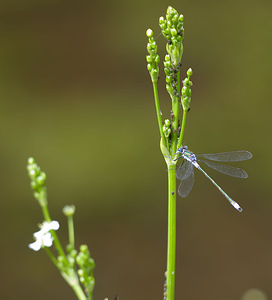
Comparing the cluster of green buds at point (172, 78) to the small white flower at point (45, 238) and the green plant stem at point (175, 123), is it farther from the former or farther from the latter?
the small white flower at point (45, 238)

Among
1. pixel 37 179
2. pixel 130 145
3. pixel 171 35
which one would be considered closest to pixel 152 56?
pixel 171 35

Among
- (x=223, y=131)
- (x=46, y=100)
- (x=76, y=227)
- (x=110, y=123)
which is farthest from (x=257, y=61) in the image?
(x=76, y=227)

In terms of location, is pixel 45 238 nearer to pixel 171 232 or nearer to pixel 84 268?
pixel 84 268

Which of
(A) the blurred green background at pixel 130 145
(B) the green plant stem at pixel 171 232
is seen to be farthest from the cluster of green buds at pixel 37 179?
(A) the blurred green background at pixel 130 145

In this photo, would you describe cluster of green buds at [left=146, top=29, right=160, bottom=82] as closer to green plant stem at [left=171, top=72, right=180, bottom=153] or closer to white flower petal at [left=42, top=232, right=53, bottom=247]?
green plant stem at [left=171, top=72, right=180, bottom=153]

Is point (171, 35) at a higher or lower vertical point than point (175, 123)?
higher

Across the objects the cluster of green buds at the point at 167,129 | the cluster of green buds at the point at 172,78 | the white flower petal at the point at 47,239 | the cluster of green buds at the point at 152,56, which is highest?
the cluster of green buds at the point at 152,56

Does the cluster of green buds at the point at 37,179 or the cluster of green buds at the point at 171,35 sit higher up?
the cluster of green buds at the point at 171,35
